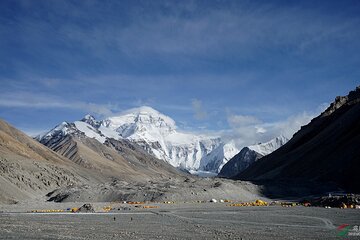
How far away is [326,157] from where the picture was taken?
105m

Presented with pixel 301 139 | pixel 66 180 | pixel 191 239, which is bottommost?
pixel 191 239

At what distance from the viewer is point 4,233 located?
22953mm

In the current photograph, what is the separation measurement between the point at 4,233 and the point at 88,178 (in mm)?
120342

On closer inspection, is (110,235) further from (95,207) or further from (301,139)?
(301,139)

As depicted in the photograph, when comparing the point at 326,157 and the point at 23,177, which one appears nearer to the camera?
the point at 23,177

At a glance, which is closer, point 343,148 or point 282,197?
point 282,197

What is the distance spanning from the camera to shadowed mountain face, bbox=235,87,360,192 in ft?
305

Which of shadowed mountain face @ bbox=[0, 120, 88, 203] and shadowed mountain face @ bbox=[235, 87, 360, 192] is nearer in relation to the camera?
shadowed mountain face @ bbox=[0, 120, 88, 203]

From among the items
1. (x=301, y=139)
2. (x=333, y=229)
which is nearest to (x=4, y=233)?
(x=333, y=229)

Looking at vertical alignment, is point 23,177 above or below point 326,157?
below

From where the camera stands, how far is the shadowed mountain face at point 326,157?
305 ft

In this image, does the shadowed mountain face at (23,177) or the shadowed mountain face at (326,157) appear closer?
the shadowed mountain face at (23,177)

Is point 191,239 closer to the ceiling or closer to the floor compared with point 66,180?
closer to the floor

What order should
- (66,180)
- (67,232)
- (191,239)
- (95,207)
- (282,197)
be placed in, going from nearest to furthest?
(191,239) < (67,232) < (95,207) < (282,197) < (66,180)
